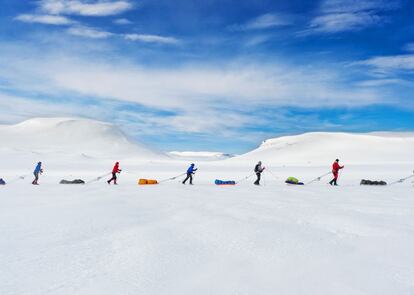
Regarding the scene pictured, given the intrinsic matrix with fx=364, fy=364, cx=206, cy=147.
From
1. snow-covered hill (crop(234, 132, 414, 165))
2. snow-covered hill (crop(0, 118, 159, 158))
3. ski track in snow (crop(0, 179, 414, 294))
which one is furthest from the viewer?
snow-covered hill (crop(0, 118, 159, 158))

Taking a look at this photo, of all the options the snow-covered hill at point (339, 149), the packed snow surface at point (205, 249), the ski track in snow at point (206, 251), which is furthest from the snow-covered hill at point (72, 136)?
the ski track in snow at point (206, 251)

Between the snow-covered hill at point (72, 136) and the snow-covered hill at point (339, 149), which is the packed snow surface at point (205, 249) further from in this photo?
the snow-covered hill at point (72, 136)

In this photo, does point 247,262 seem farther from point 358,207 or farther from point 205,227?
point 358,207

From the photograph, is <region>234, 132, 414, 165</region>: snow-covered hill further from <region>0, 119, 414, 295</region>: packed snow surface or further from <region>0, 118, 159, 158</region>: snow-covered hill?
<region>0, 119, 414, 295</region>: packed snow surface

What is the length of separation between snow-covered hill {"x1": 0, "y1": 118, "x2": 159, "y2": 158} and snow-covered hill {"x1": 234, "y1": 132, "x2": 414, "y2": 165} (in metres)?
67.8

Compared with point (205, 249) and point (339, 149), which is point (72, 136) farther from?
point (205, 249)

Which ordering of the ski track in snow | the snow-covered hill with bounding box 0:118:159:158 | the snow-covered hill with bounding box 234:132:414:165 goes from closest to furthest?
the ski track in snow → the snow-covered hill with bounding box 234:132:414:165 → the snow-covered hill with bounding box 0:118:159:158

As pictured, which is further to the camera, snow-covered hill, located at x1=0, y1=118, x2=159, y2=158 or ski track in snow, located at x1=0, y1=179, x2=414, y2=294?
snow-covered hill, located at x1=0, y1=118, x2=159, y2=158

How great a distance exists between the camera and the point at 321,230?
769 cm

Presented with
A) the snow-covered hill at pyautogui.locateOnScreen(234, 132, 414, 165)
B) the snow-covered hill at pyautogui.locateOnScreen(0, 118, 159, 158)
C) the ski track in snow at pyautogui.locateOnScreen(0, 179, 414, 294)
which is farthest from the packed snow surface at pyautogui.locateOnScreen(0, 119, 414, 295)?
the snow-covered hill at pyautogui.locateOnScreen(0, 118, 159, 158)

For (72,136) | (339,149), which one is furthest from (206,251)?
(72,136)

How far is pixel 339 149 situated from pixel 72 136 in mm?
121489

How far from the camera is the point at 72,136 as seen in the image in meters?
171

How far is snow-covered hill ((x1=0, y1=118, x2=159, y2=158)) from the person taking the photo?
157 metres
